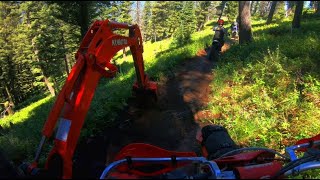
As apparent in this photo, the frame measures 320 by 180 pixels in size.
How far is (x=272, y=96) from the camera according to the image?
31.4ft

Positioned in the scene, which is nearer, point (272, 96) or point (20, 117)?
point (272, 96)

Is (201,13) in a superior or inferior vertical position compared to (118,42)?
inferior

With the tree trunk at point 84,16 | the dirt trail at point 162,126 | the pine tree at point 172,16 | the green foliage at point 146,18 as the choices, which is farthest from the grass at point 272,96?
the green foliage at point 146,18

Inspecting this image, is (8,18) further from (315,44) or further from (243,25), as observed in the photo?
(315,44)

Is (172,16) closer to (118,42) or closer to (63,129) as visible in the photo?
(118,42)

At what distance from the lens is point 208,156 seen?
597 cm

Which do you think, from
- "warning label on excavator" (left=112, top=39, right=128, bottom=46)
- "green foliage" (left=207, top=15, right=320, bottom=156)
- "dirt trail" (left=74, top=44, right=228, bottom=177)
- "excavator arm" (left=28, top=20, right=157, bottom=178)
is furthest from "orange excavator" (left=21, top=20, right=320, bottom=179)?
"green foliage" (left=207, top=15, right=320, bottom=156)

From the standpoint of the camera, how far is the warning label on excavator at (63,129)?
4727 mm

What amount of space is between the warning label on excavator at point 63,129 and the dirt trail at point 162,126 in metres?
2.05

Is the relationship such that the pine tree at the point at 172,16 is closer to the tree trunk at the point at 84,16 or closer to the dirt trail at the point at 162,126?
the tree trunk at the point at 84,16

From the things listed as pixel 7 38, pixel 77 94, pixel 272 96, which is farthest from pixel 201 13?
pixel 77 94

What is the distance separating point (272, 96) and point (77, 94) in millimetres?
6060

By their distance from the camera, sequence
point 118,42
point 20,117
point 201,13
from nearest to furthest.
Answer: point 118,42, point 20,117, point 201,13

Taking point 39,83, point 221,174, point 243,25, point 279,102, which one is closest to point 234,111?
point 279,102
